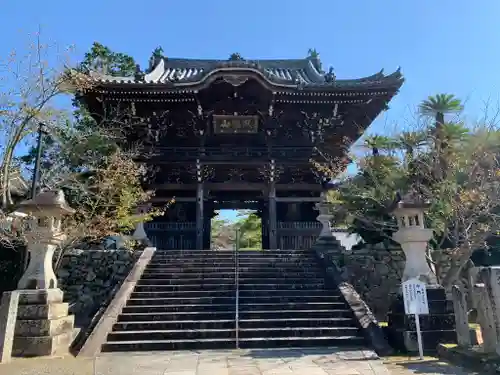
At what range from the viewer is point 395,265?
11539mm

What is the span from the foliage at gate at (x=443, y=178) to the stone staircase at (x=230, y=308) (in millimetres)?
2675

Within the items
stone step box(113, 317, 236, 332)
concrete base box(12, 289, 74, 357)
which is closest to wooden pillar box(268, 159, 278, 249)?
stone step box(113, 317, 236, 332)

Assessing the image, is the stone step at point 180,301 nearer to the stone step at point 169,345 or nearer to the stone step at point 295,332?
the stone step at point 295,332

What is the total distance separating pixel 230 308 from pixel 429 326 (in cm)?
405

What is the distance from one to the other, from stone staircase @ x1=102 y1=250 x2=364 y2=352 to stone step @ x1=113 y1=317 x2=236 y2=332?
19 millimetres

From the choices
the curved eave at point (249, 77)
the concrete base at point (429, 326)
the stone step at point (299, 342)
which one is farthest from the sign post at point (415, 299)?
the curved eave at point (249, 77)

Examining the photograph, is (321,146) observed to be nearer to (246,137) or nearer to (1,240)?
(246,137)

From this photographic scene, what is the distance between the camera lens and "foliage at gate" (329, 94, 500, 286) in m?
8.98

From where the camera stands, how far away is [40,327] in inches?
265

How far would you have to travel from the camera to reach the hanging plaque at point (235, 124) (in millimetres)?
14688

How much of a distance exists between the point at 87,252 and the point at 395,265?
943cm

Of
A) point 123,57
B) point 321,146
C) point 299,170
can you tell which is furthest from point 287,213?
point 123,57

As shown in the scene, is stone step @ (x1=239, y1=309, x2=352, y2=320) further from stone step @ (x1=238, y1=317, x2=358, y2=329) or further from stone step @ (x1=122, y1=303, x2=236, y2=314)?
stone step @ (x1=122, y1=303, x2=236, y2=314)

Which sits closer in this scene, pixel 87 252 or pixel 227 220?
pixel 87 252
